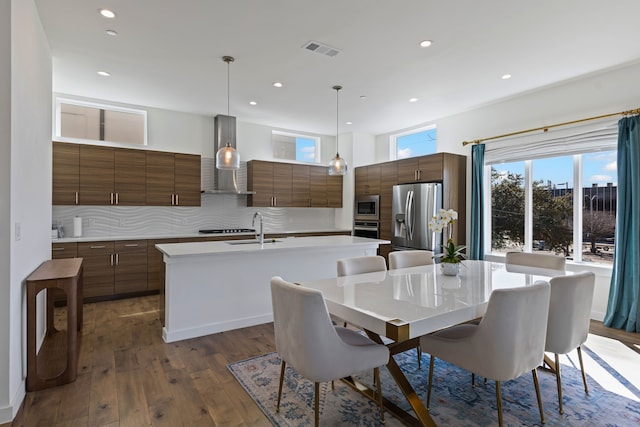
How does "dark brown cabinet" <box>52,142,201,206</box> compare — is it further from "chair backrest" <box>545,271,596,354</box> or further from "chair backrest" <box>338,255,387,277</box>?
"chair backrest" <box>545,271,596,354</box>

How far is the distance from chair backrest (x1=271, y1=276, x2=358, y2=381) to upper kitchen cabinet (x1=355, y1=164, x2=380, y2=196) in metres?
4.63

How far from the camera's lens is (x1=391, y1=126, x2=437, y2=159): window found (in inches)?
237

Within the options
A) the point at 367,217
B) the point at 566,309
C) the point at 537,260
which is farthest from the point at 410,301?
the point at 367,217

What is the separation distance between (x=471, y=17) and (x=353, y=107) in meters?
2.56

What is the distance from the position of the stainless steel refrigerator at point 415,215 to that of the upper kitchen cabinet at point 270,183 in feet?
6.52

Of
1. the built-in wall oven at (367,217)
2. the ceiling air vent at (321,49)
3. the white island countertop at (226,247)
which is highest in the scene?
the ceiling air vent at (321,49)

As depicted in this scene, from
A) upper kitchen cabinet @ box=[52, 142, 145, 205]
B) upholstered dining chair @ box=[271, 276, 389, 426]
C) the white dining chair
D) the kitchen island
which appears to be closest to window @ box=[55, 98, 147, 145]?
upper kitchen cabinet @ box=[52, 142, 145, 205]

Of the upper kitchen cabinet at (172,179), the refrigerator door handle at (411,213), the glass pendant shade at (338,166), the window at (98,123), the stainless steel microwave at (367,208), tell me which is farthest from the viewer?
the stainless steel microwave at (367,208)

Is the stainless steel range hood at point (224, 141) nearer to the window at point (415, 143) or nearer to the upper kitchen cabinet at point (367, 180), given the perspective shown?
the upper kitchen cabinet at point (367, 180)

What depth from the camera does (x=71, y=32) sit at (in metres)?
3.05

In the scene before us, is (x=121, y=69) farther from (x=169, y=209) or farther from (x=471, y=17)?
(x=471, y=17)

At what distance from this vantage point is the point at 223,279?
3.48 meters

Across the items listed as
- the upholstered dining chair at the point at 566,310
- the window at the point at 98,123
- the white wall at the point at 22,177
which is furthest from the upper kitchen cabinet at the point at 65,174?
the upholstered dining chair at the point at 566,310

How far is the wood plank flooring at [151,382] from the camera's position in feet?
6.70
